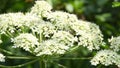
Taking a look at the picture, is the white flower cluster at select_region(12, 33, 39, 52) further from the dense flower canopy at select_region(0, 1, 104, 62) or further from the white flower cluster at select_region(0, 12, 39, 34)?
the white flower cluster at select_region(0, 12, 39, 34)

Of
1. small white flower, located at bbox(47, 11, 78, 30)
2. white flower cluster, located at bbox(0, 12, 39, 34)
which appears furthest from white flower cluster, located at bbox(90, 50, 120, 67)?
white flower cluster, located at bbox(0, 12, 39, 34)

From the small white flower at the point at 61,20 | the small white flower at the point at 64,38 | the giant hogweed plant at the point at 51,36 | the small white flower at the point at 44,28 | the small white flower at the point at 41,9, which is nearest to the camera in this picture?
A: the giant hogweed plant at the point at 51,36

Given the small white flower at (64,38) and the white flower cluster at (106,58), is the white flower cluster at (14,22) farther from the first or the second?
the white flower cluster at (106,58)

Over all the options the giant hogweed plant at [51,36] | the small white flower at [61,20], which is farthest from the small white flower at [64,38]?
the small white flower at [61,20]

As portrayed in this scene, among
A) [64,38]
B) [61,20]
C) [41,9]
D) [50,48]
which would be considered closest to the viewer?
[50,48]

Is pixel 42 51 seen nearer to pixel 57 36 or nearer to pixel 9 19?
pixel 57 36

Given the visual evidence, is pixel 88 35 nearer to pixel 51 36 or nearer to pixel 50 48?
pixel 51 36

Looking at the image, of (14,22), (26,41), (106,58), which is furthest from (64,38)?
(14,22)

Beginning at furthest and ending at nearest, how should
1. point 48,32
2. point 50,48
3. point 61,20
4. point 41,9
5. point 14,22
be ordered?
point 41,9 → point 61,20 → point 14,22 → point 48,32 → point 50,48
